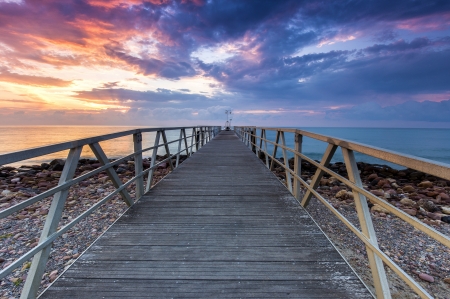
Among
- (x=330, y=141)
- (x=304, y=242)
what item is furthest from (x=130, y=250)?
(x=330, y=141)

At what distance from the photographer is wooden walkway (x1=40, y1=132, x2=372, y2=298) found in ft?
6.28

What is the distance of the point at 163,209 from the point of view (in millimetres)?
3594

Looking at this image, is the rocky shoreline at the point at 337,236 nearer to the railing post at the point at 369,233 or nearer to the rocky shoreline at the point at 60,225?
the rocky shoreline at the point at 60,225

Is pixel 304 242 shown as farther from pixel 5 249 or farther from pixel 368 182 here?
pixel 368 182

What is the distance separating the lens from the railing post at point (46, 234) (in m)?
1.82

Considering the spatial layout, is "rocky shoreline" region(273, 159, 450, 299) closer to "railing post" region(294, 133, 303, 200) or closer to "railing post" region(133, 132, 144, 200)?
"railing post" region(294, 133, 303, 200)

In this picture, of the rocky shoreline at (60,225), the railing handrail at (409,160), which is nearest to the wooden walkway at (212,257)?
the railing handrail at (409,160)

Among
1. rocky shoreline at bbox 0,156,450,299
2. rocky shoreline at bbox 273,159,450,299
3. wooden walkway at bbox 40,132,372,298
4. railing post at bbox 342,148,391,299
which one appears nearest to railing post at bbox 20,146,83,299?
wooden walkway at bbox 40,132,372,298

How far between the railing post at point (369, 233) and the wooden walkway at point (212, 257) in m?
0.16

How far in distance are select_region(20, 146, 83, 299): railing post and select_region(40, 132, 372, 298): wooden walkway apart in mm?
114

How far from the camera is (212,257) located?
2342mm

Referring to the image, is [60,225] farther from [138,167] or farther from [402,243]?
[402,243]

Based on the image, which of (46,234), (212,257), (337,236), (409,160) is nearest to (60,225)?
(46,234)

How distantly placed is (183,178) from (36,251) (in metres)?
3.67
